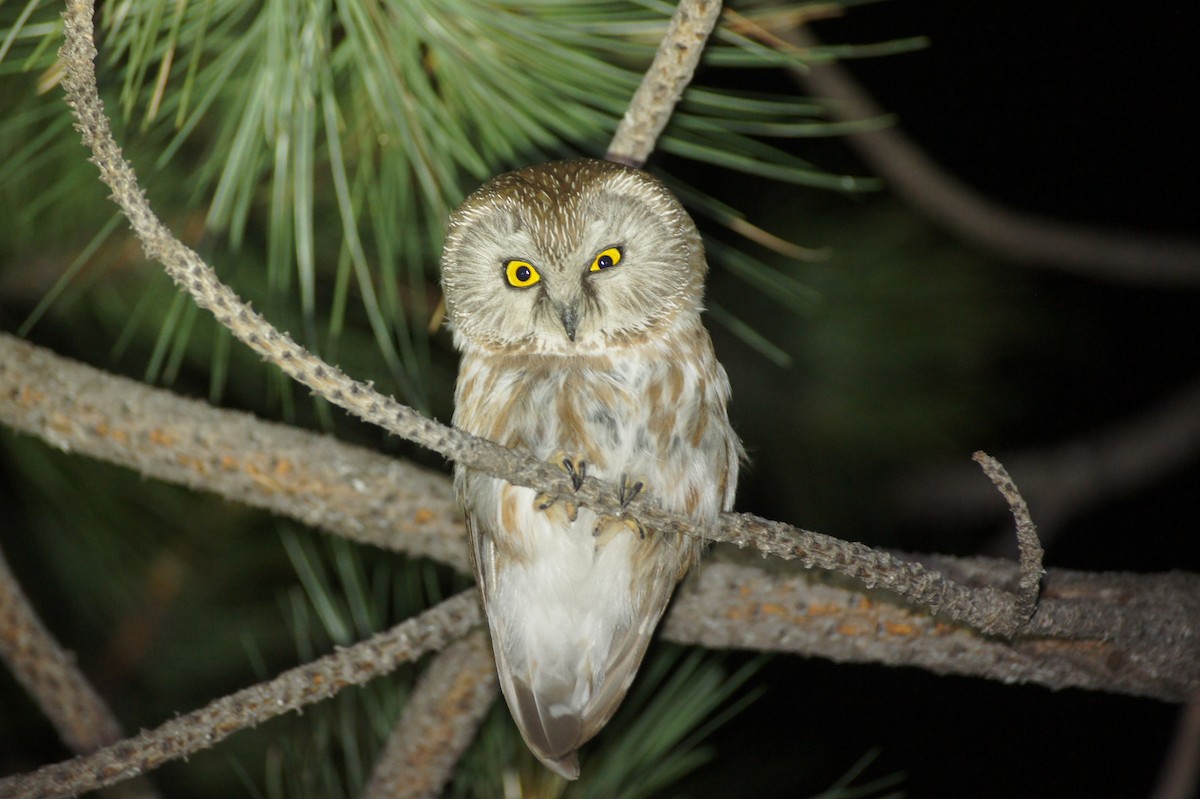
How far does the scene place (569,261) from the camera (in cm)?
170

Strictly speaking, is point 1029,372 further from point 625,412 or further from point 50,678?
point 50,678

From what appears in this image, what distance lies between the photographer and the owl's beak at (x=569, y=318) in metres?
1.66

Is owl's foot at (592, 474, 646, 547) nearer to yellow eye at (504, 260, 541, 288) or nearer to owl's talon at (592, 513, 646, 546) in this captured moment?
owl's talon at (592, 513, 646, 546)

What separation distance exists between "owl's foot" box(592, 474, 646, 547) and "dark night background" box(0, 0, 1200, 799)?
3.84 feet

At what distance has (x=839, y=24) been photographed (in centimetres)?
321

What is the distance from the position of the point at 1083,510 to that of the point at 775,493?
0.87 metres

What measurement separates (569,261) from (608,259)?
3.6 inches

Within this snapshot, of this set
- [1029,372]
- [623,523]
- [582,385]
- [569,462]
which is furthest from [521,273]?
[1029,372]

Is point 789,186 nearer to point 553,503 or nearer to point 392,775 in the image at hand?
point 553,503

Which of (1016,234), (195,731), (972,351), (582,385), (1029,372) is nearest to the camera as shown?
(195,731)

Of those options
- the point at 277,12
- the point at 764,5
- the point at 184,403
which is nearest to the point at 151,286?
the point at 184,403

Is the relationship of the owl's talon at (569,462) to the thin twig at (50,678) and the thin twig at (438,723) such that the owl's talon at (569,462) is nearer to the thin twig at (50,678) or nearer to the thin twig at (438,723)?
the thin twig at (438,723)

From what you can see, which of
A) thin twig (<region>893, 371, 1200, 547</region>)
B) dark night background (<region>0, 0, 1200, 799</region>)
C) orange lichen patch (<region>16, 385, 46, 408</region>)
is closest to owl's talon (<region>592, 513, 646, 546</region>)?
orange lichen patch (<region>16, 385, 46, 408</region>)

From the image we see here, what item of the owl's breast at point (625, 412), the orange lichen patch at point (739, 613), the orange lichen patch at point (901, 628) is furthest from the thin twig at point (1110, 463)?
the owl's breast at point (625, 412)
